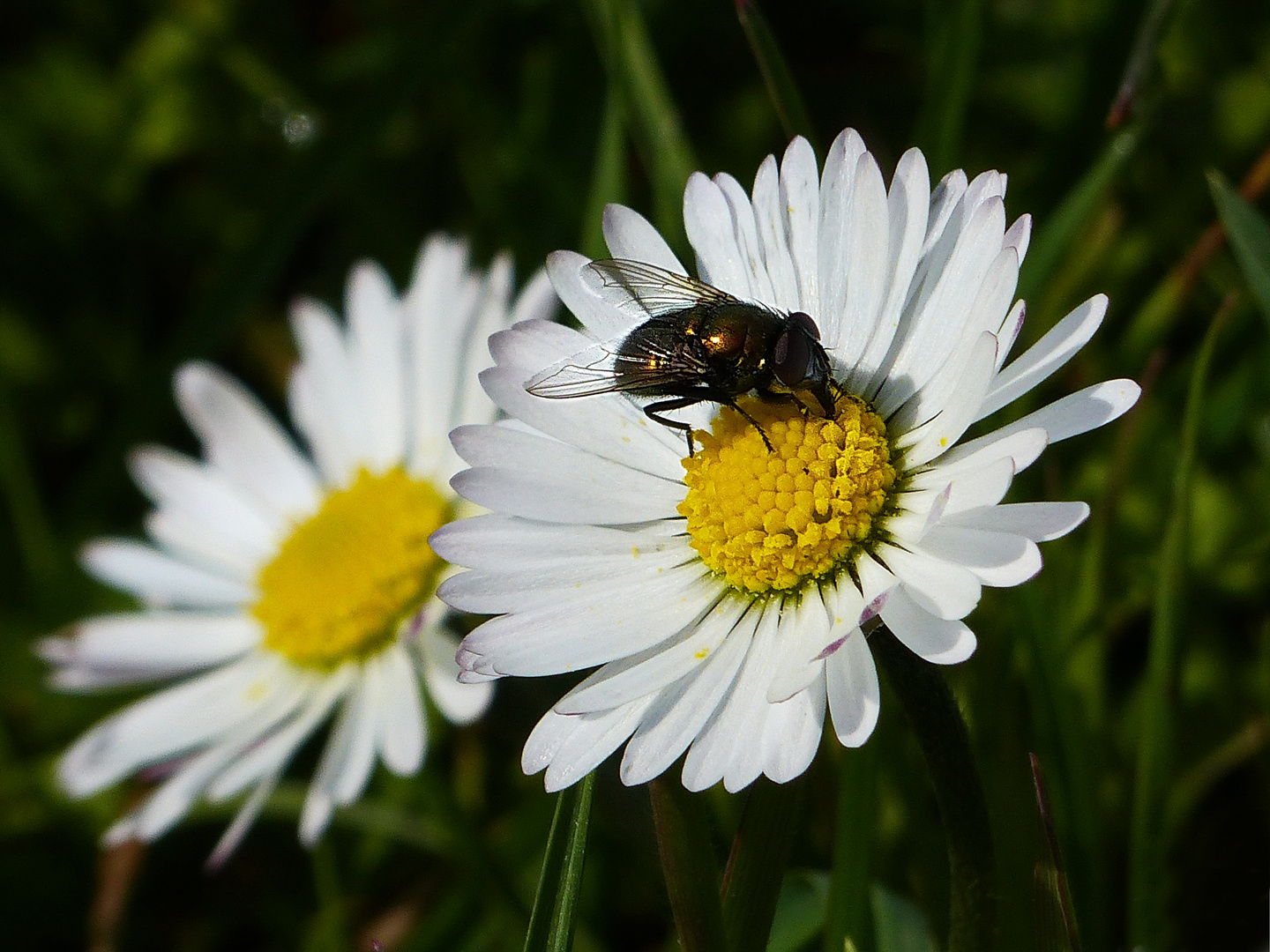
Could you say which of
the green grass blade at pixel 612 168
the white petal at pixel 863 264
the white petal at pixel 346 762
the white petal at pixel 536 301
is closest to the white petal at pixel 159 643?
the white petal at pixel 346 762

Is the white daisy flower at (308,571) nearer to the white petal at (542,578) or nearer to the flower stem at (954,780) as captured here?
the white petal at (542,578)

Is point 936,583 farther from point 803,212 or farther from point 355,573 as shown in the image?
point 355,573

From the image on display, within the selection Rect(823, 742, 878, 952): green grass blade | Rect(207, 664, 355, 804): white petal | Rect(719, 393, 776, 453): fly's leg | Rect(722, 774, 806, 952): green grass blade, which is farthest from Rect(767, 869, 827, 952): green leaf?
Rect(207, 664, 355, 804): white petal

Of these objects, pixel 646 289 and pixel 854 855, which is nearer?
pixel 854 855

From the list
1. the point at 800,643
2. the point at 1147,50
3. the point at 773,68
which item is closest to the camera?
the point at 800,643

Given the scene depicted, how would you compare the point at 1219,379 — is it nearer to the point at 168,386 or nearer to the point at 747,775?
the point at 747,775

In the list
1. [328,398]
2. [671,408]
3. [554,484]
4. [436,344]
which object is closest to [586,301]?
[671,408]

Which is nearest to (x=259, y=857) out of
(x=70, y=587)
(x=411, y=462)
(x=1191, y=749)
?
(x=70, y=587)
